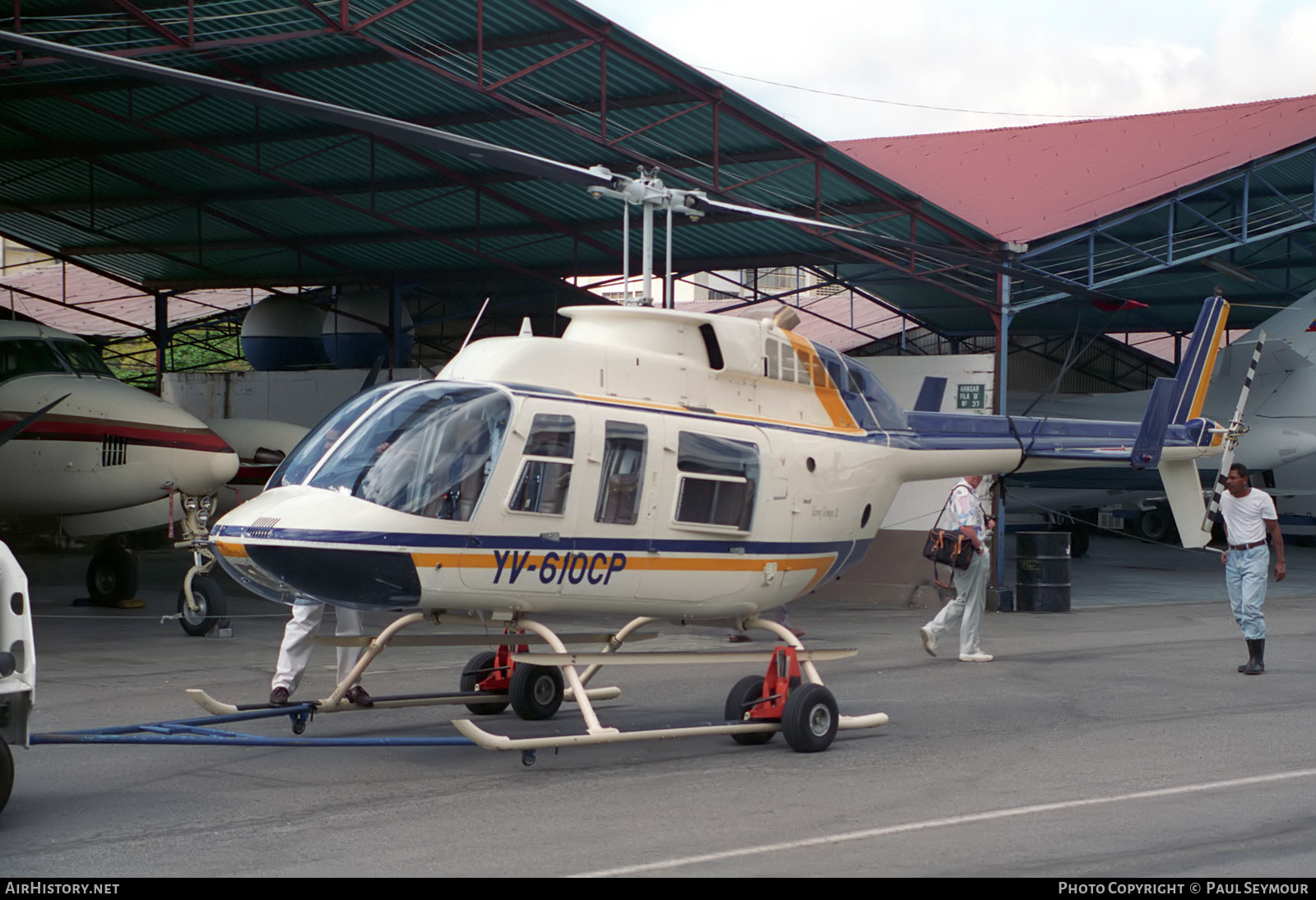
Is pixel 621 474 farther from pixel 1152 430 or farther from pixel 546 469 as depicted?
pixel 1152 430

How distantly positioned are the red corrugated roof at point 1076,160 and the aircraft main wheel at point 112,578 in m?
12.4

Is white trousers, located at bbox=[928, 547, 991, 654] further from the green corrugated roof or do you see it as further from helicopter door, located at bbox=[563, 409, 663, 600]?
the green corrugated roof

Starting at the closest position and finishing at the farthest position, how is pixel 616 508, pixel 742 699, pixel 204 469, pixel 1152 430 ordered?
pixel 616 508 → pixel 742 699 → pixel 1152 430 → pixel 204 469

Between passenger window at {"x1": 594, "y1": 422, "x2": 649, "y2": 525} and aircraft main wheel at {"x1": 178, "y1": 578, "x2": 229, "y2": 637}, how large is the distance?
7440 millimetres

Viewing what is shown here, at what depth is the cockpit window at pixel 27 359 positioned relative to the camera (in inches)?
631

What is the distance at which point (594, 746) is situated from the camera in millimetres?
8953

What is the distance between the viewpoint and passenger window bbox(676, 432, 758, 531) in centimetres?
874

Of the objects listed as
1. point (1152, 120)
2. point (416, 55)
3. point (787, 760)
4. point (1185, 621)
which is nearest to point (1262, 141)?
point (1152, 120)

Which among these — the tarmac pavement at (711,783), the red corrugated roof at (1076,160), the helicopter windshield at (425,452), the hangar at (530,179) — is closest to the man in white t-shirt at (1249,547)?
the tarmac pavement at (711,783)

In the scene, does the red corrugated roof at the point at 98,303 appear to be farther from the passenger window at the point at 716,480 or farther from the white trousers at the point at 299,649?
the passenger window at the point at 716,480

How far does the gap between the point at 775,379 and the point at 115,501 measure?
31.1ft

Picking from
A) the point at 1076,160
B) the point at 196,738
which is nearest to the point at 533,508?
the point at 196,738

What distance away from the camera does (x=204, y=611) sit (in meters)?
14.4

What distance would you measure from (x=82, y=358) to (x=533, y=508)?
35.8 feet
